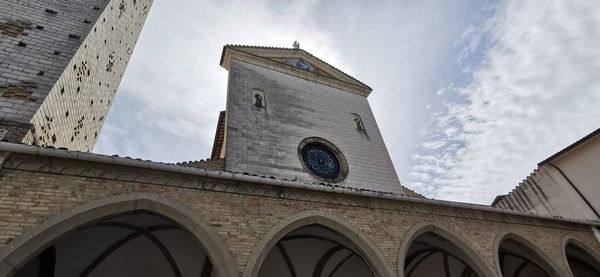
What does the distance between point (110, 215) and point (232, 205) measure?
1.85m

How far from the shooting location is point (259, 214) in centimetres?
605

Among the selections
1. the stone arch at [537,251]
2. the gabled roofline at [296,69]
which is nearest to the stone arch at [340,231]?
the stone arch at [537,251]

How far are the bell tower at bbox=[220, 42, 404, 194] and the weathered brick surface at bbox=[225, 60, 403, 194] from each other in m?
0.02

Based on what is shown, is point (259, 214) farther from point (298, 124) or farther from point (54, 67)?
point (54, 67)

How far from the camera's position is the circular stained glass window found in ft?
35.6

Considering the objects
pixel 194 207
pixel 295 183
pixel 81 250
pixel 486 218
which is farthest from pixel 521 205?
pixel 81 250

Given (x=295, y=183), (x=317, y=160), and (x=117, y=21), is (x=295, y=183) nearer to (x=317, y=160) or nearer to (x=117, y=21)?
(x=317, y=160)

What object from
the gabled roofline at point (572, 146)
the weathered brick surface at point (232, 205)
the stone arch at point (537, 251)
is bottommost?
the stone arch at point (537, 251)

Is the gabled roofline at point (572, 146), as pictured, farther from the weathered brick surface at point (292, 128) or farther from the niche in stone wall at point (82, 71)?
the niche in stone wall at point (82, 71)

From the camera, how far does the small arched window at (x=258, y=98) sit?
11656mm

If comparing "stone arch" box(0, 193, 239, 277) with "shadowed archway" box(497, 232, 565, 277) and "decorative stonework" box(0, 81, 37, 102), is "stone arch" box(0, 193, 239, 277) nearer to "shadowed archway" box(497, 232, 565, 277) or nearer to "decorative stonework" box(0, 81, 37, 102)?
"decorative stonework" box(0, 81, 37, 102)

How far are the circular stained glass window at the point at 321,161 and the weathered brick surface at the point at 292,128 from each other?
379 millimetres

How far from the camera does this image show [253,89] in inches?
476

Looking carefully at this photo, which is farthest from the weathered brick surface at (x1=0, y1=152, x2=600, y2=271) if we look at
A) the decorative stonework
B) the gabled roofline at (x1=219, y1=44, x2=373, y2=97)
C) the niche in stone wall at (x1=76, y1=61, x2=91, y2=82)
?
the gabled roofline at (x1=219, y1=44, x2=373, y2=97)
